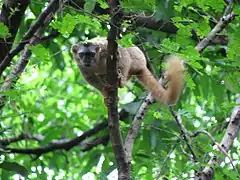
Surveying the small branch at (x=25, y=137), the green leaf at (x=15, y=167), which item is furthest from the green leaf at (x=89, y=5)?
the small branch at (x=25, y=137)

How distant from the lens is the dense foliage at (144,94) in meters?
4.09

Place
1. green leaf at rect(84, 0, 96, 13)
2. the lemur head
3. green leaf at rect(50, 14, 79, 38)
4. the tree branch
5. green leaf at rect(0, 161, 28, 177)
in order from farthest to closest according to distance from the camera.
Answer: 1. the lemur head
2. green leaf at rect(0, 161, 28, 177)
3. green leaf at rect(84, 0, 96, 13)
4. green leaf at rect(50, 14, 79, 38)
5. the tree branch

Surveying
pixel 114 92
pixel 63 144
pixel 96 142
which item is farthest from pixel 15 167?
pixel 63 144

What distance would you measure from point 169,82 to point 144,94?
3.13ft

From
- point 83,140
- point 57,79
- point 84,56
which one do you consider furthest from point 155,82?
point 57,79

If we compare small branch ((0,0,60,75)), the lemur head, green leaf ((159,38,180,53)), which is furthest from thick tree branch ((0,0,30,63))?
green leaf ((159,38,180,53))

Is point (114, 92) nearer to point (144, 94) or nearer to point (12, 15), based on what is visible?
point (12, 15)

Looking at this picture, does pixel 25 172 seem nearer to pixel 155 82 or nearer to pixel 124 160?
pixel 124 160

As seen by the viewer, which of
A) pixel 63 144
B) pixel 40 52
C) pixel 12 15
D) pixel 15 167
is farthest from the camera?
pixel 63 144

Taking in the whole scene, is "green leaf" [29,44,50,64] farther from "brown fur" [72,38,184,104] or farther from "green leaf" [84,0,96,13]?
"brown fur" [72,38,184,104]

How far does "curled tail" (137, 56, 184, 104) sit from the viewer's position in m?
5.26

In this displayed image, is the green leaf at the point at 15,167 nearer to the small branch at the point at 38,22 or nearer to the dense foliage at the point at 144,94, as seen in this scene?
the dense foliage at the point at 144,94

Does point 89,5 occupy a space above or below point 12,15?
above

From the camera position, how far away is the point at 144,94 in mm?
6723
